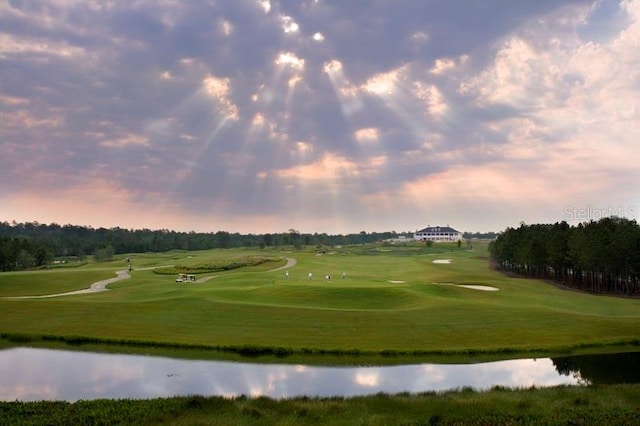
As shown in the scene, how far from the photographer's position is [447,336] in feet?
115

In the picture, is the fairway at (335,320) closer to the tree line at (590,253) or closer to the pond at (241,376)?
the pond at (241,376)

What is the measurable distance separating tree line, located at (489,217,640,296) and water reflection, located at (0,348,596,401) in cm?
4873

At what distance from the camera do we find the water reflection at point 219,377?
77.3 feet

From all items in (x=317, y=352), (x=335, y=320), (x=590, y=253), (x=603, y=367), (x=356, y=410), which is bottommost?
(x=603, y=367)

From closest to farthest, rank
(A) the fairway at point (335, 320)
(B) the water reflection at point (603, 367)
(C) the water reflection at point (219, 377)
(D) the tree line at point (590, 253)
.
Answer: (C) the water reflection at point (219, 377), (B) the water reflection at point (603, 367), (A) the fairway at point (335, 320), (D) the tree line at point (590, 253)

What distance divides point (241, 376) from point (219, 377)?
1123 millimetres

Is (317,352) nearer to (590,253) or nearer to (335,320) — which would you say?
(335,320)

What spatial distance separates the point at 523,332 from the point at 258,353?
62.1ft

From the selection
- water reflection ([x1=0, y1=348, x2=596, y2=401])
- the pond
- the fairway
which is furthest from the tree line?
water reflection ([x1=0, y1=348, x2=596, y2=401])

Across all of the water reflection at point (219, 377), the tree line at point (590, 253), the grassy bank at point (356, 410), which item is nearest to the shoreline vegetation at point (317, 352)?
the water reflection at point (219, 377)

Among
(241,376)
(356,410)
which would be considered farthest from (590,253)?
(356,410)

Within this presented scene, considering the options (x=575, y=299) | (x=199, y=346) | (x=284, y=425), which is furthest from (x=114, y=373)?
(x=575, y=299)

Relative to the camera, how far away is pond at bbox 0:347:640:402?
23594 mm

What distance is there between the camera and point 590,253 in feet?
238
